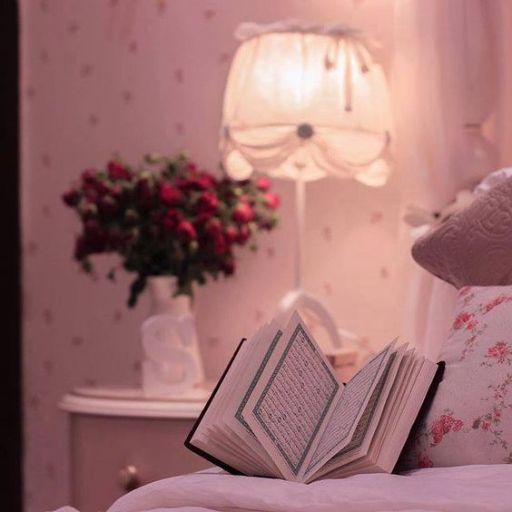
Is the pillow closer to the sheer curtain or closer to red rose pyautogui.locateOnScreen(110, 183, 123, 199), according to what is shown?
the sheer curtain

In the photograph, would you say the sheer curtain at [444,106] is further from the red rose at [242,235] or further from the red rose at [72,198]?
the red rose at [72,198]

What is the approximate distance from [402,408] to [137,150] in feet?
5.28

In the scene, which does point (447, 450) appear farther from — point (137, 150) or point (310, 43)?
point (137, 150)

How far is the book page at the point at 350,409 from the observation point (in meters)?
1.44

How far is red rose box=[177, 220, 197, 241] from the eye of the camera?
8.19 feet

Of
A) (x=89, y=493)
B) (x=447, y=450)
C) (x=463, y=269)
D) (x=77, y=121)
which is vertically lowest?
(x=89, y=493)

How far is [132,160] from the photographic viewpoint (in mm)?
2975

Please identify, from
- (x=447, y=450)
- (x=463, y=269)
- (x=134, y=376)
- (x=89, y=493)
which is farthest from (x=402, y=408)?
(x=134, y=376)

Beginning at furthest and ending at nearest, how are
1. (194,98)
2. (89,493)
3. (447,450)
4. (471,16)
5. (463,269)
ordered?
1. (194,98)
2. (89,493)
3. (471,16)
4. (463,269)
5. (447,450)

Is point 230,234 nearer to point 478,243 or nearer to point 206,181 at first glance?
point 206,181

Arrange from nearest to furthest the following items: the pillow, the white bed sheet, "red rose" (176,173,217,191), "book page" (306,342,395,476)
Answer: the white bed sheet
"book page" (306,342,395,476)
the pillow
"red rose" (176,173,217,191)

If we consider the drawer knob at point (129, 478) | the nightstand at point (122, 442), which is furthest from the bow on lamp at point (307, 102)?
the drawer knob at point (129, 478)

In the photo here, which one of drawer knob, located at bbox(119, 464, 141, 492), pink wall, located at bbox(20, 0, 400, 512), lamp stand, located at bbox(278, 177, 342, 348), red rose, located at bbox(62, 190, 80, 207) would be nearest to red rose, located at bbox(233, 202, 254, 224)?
lamp stand, located at bbox(278, 177, 342, 348)

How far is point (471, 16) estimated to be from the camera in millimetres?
2355
